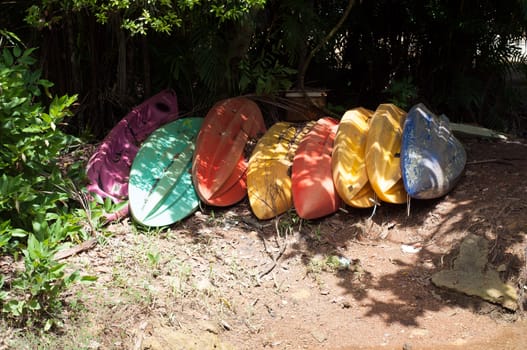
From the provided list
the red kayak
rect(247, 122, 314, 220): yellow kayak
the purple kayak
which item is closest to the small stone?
the red kayak

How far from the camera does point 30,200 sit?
3.86m

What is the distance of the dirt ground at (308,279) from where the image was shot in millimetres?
3773

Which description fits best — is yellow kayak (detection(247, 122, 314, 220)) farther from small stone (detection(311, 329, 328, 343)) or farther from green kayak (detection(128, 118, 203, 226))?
small stone (detection(311, 329, 328, 343))

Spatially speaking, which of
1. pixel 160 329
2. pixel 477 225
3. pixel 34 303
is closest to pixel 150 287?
pixel 160 329

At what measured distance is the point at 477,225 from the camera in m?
4.58

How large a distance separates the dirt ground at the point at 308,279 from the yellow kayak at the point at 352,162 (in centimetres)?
17

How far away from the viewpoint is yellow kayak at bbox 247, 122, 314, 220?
16.0 ft

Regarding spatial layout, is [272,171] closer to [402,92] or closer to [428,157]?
[428,157]

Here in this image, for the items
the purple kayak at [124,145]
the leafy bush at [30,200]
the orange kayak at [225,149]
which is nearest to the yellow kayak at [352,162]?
the orange kayak at [225,149]

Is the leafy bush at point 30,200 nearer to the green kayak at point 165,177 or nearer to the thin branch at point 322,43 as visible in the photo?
the green kayak at point 165,177

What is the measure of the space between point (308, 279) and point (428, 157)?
136cm

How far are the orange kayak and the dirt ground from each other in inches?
6.0

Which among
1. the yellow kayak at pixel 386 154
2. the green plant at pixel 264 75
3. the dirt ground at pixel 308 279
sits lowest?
the dirt ground at pixel 308 279

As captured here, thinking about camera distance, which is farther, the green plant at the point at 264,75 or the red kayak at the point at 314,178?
the green plant at the point at 264,75
